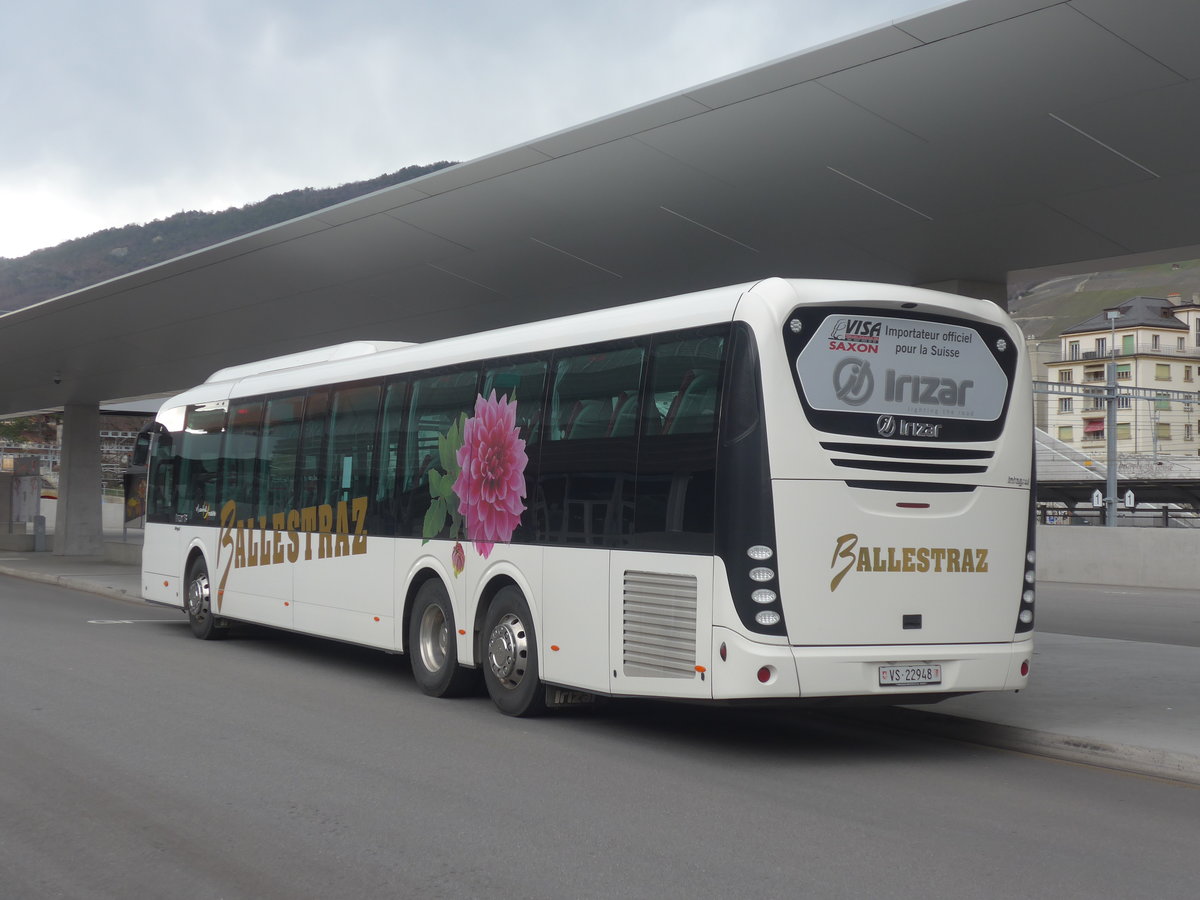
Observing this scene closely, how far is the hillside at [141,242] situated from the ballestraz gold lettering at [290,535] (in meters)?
151

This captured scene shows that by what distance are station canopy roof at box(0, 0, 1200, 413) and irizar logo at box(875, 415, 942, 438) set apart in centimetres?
429

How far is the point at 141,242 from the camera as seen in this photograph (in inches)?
6909

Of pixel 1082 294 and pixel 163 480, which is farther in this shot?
pixel 1082 294

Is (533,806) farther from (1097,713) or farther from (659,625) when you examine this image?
(1097,713)

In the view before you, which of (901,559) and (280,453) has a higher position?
(280,453)

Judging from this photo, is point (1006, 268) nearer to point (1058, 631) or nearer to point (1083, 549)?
point (1058, 631)

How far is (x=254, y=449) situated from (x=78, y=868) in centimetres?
1000

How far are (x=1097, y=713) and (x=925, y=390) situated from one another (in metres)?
3.17

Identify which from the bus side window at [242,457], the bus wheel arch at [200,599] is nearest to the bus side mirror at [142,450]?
the bus wheel arch at [200,599]

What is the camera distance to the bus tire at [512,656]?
10.5 meters

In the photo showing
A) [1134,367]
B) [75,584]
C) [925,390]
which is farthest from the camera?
[1134,367]

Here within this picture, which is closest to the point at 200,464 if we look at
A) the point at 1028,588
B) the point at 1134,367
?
the point at 1028,588

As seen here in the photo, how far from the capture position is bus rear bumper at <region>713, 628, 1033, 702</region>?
8523mm

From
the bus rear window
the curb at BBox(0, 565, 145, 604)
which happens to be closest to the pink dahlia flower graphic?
the bus rear window
